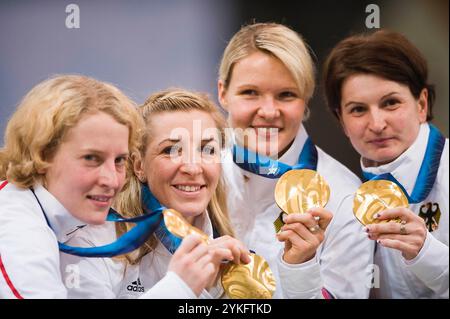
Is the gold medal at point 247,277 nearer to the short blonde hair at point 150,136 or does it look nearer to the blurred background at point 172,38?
the short blonde hair at point 150,136

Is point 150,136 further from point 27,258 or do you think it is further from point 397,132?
point 397,132

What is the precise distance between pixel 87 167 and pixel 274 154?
23.7 inches

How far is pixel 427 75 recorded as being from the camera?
243cm

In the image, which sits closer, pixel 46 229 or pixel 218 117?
pixel 46 229

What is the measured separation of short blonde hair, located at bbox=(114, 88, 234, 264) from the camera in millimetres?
2279

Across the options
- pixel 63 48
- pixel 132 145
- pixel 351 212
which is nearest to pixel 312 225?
pixel 351 212

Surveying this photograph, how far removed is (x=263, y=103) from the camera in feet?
7.65

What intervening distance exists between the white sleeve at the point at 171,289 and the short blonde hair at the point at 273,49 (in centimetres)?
64

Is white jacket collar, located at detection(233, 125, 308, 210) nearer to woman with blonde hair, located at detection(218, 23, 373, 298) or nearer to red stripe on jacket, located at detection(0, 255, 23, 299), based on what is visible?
woman with blonde hair, located at detection(218, 23, 373, 298)

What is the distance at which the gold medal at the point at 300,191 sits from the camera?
7.48 feet

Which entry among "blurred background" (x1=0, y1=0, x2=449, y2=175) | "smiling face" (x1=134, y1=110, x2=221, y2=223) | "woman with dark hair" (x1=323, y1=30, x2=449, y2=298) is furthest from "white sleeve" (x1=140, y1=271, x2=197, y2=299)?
"woman with dark hair" (x1=323, y1=30, x2=449, y2=298)

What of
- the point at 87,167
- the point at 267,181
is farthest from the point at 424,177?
the point at 87,167

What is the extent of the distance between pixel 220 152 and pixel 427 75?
0.74 metres
